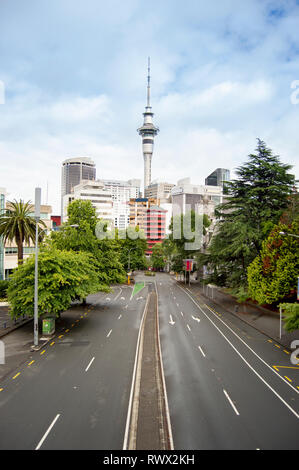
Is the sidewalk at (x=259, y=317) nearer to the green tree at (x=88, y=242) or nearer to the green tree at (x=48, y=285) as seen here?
the green tree at (x=88, y=242)

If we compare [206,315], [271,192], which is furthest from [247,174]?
[206,315]

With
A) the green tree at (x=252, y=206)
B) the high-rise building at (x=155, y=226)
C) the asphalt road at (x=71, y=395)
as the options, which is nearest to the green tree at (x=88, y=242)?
the asphalt road at (x=71, y=395)

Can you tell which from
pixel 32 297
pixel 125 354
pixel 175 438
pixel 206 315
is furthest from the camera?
pixel 206 315

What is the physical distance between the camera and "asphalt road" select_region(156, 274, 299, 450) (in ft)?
35.9

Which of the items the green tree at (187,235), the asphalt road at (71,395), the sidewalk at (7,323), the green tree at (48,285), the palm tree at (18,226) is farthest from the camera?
the green tree at (187,235)

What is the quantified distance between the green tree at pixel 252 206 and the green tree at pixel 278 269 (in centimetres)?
649

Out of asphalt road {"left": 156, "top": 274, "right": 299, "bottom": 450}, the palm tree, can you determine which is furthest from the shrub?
the palm tree

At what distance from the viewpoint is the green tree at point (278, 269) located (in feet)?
85.8

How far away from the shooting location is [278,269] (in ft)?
86.9

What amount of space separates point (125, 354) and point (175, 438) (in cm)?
969

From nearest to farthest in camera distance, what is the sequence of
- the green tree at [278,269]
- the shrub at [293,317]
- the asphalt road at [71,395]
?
the asphalt road at [71,395] → the shrub at [293,317] → the green tree at [278,269]

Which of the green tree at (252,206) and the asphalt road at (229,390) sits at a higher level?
the green tree at (252,206)
